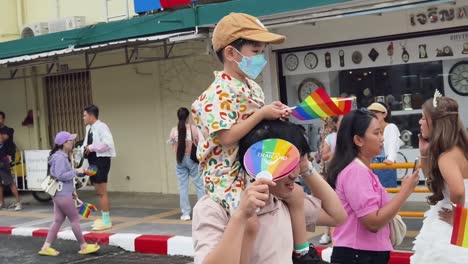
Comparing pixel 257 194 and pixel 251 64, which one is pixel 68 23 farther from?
pixel 257 194

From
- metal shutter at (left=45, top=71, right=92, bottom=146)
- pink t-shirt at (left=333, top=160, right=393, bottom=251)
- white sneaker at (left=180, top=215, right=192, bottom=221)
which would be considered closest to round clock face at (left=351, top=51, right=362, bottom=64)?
white sneaker at (left=180, top=215, right=192, bottom=221)

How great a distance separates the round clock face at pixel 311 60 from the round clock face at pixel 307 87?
0.23m

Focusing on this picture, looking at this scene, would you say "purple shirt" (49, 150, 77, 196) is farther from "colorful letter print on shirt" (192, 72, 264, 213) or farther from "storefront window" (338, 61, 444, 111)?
"colorful letter print on shirt" (192, 72, 264, 213)

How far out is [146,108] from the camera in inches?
530

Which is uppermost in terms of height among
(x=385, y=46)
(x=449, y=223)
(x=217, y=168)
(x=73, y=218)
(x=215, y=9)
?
(x=215, y=9)

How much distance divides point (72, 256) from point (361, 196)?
568 centimetres

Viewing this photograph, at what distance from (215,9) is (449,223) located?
6.49m

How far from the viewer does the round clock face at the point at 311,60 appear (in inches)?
450

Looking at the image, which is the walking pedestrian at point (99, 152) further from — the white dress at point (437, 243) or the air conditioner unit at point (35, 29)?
the white dress at point (437, 243)

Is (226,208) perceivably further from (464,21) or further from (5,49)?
(5,49)

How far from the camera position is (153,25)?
34.8ft

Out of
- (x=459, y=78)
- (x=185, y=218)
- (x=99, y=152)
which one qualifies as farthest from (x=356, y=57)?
(x=99, y=152)

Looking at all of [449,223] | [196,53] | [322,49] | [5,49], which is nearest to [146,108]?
[196,53]

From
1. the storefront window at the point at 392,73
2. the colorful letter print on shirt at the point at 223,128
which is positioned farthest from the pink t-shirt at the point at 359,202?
the storefront window at the point at 392,73
